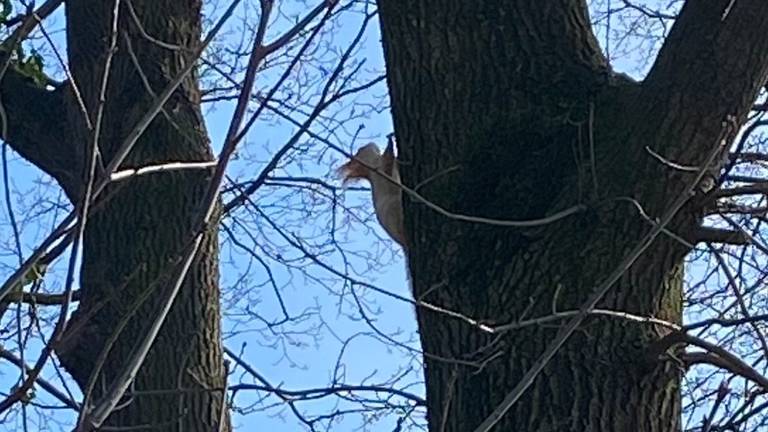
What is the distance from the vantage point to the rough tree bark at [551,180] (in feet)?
8.37

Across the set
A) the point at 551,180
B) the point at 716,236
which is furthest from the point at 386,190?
the point at 716,236

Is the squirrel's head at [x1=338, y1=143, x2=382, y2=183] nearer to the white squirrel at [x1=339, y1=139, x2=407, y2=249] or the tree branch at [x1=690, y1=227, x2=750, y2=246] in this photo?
the white squirrel at [x1=339, y1=139, x2=407, y2=249]

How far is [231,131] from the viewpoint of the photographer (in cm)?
157

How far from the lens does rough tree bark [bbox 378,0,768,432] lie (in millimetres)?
2551

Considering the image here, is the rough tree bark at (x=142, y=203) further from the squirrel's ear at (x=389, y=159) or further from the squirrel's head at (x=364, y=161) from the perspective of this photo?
the squirrel's ear at (x=389, y=159)

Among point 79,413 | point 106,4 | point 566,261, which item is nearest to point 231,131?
point 79,413

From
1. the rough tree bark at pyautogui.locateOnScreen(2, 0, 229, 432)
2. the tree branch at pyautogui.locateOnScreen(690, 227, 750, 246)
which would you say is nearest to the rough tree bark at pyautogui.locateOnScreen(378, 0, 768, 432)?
the tree branch at pyautogui.locateOnScreen(690, 227, 750, 246)

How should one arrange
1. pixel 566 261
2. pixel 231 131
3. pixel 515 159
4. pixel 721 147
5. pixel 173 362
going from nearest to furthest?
pixel 231 131, pixel 721 147, pixel 566 261, pixel 515 159, pixel 173 362

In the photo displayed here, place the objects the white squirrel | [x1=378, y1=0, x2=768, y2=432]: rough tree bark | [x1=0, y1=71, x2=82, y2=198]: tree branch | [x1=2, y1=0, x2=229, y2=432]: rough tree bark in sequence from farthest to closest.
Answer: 1. [x1=0, y1=71, x2=82, y2=198]: tree branch
2. [x1=2, y1=0, x2=229, y2=432]: rough tree bark
3. the white squirrel
4. [x1=378, y1=0, x2=768, y2=432]: rough tree bark

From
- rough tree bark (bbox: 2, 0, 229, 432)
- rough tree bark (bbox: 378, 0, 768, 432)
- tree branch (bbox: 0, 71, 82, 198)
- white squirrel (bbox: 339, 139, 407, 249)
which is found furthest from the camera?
tree branch (bbox: 0, 71, 82, 198)

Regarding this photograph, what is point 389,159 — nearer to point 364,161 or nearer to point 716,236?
point 364,161

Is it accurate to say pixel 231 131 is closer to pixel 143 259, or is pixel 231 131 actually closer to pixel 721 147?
pixel 721 147

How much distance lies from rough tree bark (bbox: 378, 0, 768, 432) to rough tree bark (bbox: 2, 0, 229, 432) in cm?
94

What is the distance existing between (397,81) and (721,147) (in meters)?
0.79
